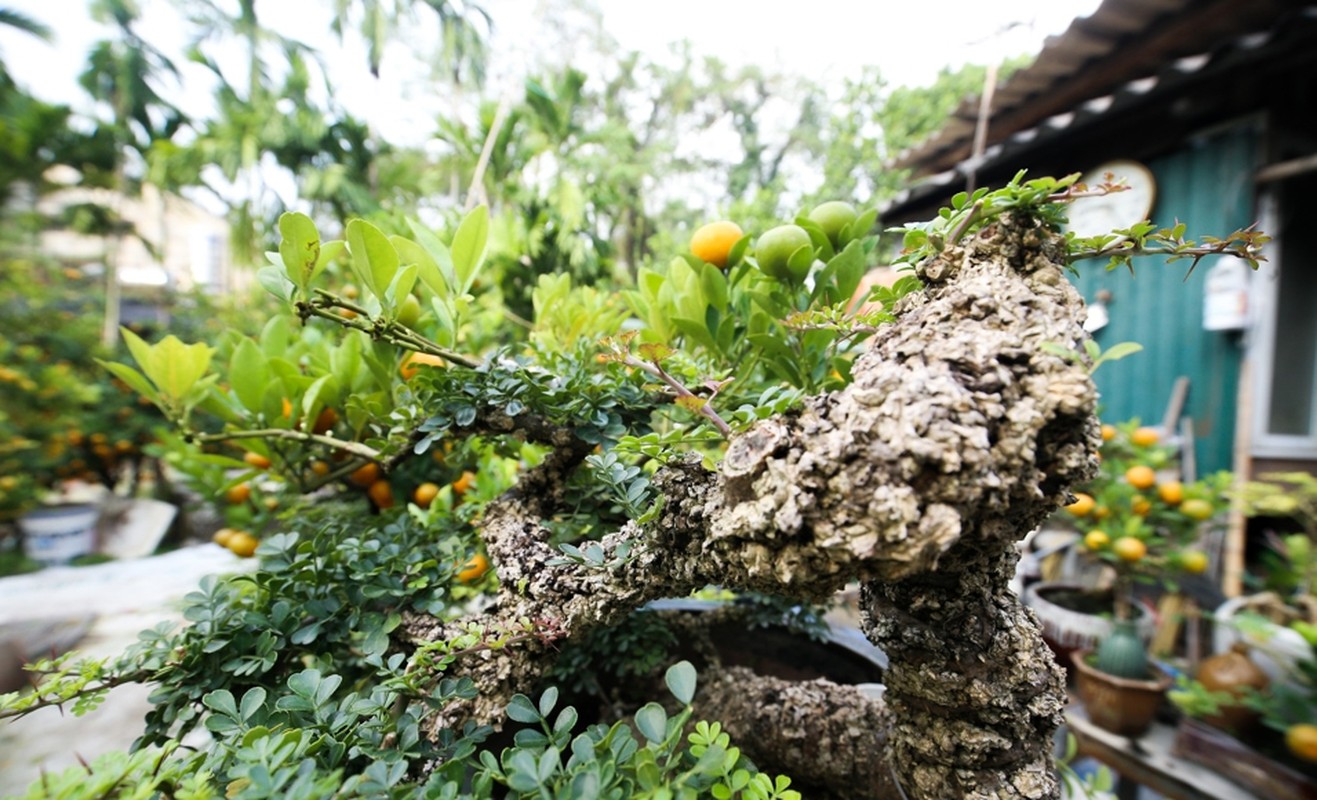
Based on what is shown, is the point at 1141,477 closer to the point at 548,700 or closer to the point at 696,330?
the point at 696,330

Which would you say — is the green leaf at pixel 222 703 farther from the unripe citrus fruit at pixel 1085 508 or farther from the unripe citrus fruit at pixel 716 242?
the unripe citrus fruit at pixel 1085 508

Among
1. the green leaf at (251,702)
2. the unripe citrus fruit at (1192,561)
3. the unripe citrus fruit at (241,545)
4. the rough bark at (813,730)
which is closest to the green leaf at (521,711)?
the green leaf at (251,702)

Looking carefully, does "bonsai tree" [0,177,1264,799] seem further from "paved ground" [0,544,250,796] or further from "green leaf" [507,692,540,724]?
"paved ground" [0,544,250,796]

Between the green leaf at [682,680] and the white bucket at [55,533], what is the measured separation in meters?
3.94

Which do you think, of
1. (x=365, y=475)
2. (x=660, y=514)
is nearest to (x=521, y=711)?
(x=660, y=514)

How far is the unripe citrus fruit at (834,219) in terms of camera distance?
511mm

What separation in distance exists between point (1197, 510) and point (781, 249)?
1.66m

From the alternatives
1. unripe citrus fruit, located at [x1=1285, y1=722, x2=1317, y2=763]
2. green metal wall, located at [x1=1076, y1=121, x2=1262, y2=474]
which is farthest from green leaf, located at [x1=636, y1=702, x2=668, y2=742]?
green metal wall, located at [x1=1076, y1=121, x2=1262, y2=474]

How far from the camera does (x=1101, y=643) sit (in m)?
1.44

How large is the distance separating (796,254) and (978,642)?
30 cm

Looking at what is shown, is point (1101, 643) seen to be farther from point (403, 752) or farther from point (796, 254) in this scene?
point (403, 752)

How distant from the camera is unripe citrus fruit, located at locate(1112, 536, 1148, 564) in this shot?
1.42 meters

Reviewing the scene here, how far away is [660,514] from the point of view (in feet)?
1.23

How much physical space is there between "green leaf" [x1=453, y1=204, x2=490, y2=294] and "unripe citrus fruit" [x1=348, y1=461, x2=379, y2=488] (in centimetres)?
32
